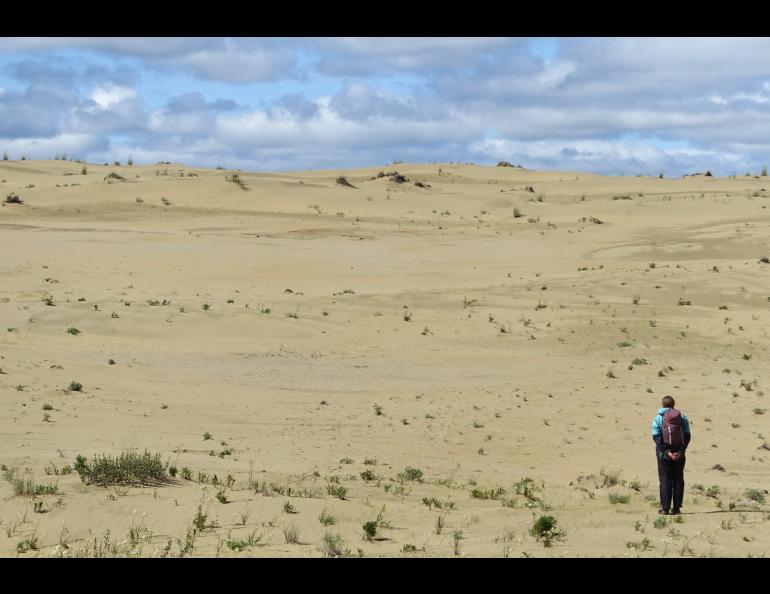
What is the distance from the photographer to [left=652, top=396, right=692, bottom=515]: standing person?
10500mm

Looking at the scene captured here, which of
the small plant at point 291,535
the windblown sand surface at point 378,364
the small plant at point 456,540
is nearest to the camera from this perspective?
the small plant at point 456,540

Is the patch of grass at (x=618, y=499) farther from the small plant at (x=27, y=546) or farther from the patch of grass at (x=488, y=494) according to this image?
the small plant at (x=27, y=546)

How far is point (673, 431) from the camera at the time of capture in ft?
35.0

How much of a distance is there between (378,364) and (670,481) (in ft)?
32.2

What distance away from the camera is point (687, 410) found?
16.6 m

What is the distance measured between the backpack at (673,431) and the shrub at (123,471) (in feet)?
17.0

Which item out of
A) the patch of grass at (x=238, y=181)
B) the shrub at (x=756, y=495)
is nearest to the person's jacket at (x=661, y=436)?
the shrub at (x=756, y=495)

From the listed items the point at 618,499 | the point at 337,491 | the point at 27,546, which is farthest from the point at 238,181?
Result: the point at 27,546

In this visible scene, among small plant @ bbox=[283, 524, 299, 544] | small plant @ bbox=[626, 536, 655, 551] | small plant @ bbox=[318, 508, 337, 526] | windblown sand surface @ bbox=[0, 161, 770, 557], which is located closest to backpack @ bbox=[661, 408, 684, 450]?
windblown sand surface @ bbox=[0, 161, 770, 557]

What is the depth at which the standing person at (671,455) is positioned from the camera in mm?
10500

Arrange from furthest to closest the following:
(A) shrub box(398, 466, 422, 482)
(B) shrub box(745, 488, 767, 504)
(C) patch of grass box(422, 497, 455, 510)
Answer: (A) shrub box(398, 466, 422, 482) → (B) shrub box(745, 488, 767, 504) → (C) patch of grass box(422, 497, 455, 510)

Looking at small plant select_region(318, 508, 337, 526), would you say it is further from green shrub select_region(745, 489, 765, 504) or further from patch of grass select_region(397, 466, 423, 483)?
green shrub select_region(745, 489, 765, 504)

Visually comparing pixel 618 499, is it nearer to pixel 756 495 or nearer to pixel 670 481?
pixel 670 481

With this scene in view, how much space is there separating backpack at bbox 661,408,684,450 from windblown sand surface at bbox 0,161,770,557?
0.75 metres
